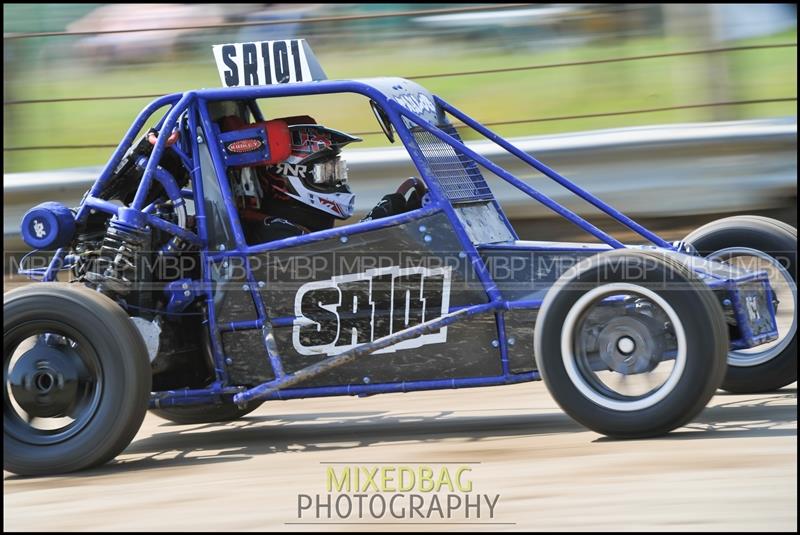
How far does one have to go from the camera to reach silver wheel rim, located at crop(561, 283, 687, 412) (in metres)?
4.40

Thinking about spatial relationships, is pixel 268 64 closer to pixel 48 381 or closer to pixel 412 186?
pixel 412 186

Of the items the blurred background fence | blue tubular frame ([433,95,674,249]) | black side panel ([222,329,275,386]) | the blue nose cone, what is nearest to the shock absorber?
the blue nose cone

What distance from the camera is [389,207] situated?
5.29 metres

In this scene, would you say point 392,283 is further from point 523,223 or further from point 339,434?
point 523,223

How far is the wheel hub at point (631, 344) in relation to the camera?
4.54 metres

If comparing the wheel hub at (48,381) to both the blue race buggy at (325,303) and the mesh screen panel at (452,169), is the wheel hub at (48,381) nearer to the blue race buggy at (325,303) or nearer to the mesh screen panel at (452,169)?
the blue race buggy at (325,303)

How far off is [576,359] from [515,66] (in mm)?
4568

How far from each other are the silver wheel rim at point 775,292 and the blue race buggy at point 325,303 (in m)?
0.04

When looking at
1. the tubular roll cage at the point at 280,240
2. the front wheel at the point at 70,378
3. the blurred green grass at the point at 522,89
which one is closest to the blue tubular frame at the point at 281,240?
the tubular roll cage at the point at 280,240

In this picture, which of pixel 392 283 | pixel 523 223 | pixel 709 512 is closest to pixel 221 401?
pixel 392 283

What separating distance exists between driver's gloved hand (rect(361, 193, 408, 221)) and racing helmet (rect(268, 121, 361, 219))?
0.63ft

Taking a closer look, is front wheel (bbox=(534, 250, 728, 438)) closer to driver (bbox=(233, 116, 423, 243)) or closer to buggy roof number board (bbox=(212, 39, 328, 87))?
driver (bbox=(233, 116, 423, 243))

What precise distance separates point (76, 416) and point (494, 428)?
1.84 metres

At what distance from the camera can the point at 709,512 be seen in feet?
11.6
